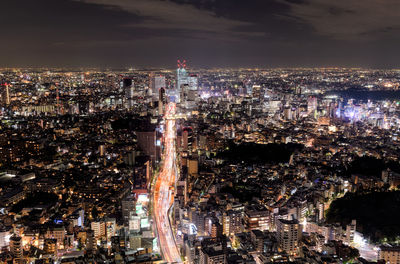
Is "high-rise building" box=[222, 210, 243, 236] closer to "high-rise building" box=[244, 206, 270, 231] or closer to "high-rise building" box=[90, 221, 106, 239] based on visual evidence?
"high-rise building" box=[244, 206, 270, 231]

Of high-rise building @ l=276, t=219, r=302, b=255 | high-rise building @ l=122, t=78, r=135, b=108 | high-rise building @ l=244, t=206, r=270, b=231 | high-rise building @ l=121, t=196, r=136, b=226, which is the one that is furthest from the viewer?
high-rise building @ l=122, t=78, r=135, b=108

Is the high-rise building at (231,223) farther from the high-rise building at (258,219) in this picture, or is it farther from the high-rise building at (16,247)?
the high-rise building at (16,247)

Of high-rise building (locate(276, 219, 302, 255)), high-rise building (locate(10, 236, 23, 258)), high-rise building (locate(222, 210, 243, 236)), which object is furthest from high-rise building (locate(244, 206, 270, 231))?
high-rise building (locate(10, 236, 23, 258))

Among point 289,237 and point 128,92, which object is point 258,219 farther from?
point 128,92

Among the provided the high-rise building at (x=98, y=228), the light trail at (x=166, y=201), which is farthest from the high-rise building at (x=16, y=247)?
the light trail at (x=166, y=201)

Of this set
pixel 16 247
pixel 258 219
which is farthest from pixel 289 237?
pixel 16 247

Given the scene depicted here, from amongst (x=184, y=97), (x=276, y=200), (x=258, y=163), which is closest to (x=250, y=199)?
(x=276, y=200)

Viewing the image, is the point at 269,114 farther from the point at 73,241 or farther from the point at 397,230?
the point at 73,241
